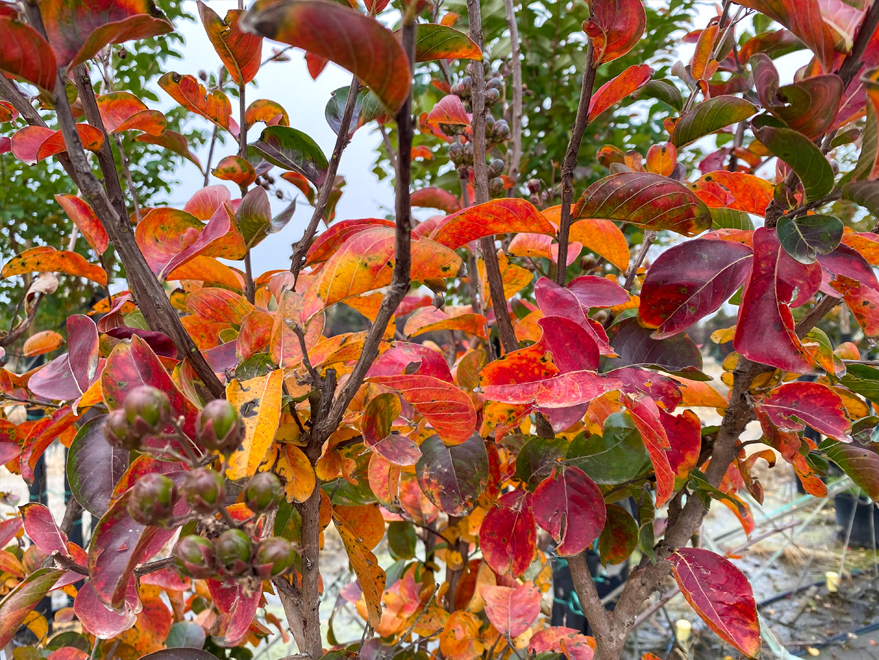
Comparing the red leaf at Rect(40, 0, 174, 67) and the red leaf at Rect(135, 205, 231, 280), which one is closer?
the red leaf at Rect(40, 0, 174, 67)

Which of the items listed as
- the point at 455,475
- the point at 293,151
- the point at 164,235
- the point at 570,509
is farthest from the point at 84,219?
the point at 570,509

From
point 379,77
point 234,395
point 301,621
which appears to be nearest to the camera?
point 379,77

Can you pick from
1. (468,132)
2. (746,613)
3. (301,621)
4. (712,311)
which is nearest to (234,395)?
(301,621)

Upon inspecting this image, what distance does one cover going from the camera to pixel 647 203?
1.33 ft

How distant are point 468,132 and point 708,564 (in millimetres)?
633

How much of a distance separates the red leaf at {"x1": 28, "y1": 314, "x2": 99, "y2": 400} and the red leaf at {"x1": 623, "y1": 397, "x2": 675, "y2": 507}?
1.35ft

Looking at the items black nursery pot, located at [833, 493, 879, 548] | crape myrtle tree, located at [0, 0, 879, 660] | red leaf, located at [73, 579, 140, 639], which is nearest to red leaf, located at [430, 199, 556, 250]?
crape myrtle tree, located at [0, 0, 879, 660]

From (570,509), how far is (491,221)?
0.27 m

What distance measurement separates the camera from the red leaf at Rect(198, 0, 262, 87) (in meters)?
0.46

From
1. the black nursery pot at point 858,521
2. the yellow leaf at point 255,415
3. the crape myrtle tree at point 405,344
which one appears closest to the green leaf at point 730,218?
the crape myrtle tree at point 405,344

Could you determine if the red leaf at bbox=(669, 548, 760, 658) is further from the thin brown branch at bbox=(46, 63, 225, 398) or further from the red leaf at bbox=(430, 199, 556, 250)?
the thin brown branch at bbox=(46, 63, 225, 398)

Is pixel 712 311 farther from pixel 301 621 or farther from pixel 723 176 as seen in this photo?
pixel 301 621

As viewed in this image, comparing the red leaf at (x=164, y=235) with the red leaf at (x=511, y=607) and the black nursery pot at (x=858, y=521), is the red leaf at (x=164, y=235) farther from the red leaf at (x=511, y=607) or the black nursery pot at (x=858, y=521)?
the black nursery pot at (x=858, y=521)

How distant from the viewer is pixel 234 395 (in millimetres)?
327
